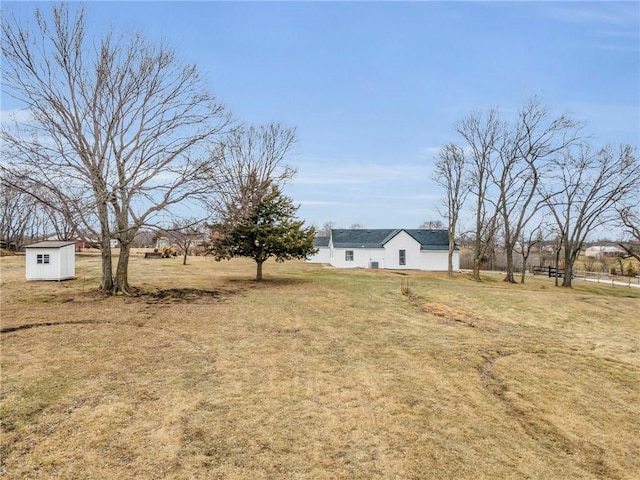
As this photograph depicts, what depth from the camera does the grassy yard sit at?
14.3 feet

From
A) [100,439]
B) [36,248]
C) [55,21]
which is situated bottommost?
[100,439]

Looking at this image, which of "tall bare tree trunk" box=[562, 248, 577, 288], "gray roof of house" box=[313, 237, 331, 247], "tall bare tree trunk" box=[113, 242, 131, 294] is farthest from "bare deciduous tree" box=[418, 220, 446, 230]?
"tall bare tree trunk" box=[113, 242, 131, 294]

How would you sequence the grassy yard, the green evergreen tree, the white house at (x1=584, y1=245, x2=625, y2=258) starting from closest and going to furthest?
1. the grassy yard
2. the green evergreen tree
3. the white house at (x1=584, y1=245, x2=625, y2=258)

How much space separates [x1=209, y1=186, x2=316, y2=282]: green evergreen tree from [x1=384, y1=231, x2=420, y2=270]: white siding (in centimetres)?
1988

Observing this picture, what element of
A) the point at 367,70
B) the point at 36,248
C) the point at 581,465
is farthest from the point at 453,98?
the point at 36,248

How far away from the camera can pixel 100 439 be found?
4605 millimetres

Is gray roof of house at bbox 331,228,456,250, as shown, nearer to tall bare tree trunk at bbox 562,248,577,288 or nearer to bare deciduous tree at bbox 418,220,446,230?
tall bare tree trunk at bbox 562,248,577,288

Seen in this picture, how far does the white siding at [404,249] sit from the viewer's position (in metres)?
39.4

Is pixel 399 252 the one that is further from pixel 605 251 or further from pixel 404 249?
pixel 605 251

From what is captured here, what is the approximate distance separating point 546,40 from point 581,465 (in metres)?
16.8

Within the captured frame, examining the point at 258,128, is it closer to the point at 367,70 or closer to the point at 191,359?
the point at 367,70

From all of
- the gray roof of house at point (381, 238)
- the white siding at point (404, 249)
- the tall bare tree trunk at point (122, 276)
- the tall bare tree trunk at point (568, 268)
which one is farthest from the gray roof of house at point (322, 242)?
the tall bare tree trunk at point (122, 276)

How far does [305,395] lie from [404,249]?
34597 millimetres

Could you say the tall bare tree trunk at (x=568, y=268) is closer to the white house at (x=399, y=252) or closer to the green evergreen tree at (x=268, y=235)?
the white house at (x=399, y=252)
